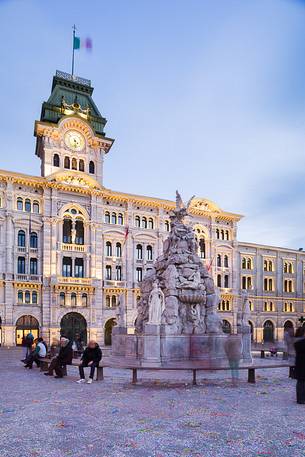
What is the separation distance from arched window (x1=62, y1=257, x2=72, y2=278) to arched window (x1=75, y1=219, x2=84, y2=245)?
230cm

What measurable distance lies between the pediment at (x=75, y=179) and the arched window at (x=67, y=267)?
8.01m

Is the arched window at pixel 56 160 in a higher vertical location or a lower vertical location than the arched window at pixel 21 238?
higher

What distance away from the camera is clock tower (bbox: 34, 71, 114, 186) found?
48281 mm

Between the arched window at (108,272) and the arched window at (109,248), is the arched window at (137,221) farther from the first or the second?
the arched window at (108,272)

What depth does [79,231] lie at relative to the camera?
4812 cm

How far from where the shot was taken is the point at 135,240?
51344 millimetres

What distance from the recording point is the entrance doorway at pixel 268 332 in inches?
2408

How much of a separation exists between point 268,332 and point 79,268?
30.0 meters

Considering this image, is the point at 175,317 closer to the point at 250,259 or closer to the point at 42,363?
the point at 42,363

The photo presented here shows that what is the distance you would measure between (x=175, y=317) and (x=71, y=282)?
28022 millimetres

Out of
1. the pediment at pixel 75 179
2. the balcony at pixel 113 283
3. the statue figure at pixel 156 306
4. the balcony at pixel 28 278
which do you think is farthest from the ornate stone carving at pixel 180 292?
the pediment at pixel 75 179

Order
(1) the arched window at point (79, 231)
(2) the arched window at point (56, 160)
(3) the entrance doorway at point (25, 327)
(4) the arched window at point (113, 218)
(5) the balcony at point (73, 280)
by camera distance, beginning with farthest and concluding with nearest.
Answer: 1. (4) the arched window at point (113, 218)
2. (2) the arched window at point (56, 160)
3. (1) the arched window at point (79, 231)
4. (5) the balcony at point (73, 280)
5. (3) the entrance doorway at point (25, 327)

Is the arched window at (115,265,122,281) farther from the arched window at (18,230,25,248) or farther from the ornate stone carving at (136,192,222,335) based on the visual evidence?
the ornate stone carving at (136,192,222,335)

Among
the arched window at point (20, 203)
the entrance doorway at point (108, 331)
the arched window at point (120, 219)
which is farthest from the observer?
the arched window at point (120, 219)
